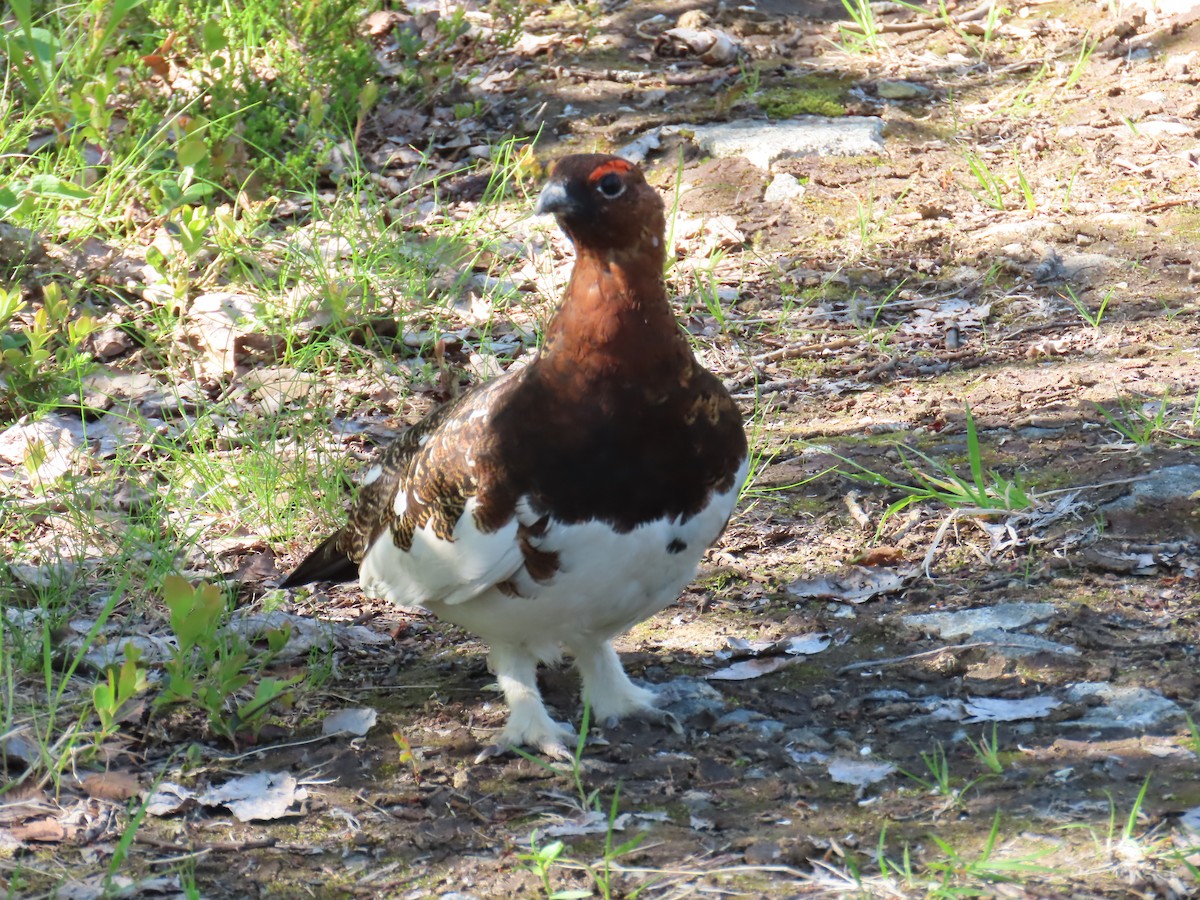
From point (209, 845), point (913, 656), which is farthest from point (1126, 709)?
point (209, 845)

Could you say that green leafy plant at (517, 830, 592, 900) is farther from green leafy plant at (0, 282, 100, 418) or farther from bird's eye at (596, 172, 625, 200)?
green leafy plant at (0, 282, 100, 418)

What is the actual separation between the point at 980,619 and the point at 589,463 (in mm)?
1243

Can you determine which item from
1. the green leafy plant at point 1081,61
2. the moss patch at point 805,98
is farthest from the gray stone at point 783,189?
the green leafy plant at point 1081,61

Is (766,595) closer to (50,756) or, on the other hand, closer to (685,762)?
(685,762)

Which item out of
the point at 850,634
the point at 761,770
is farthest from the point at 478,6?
the point at 761,770

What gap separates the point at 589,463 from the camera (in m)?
2.89

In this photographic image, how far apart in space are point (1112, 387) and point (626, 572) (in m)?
2.26

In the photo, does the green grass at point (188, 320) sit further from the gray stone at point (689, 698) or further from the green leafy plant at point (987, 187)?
the green leafy plant at point (987, 187)

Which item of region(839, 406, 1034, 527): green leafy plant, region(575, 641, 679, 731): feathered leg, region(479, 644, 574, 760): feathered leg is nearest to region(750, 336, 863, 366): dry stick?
region(839, 406, 1034, 527): green leafy plant

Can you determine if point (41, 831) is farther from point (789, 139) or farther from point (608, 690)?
point (789, 139)

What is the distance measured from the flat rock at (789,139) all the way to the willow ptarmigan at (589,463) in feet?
11.1

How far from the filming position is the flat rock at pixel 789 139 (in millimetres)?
6262

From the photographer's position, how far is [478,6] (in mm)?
7785

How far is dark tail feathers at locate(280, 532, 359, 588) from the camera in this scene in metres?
3.79
